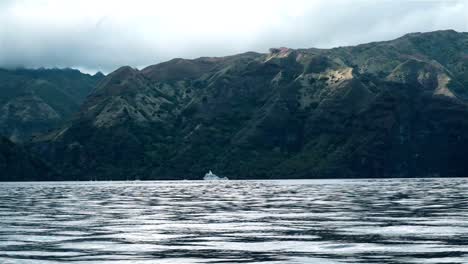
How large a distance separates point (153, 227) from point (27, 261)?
27.2 m

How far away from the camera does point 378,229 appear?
65.5 m

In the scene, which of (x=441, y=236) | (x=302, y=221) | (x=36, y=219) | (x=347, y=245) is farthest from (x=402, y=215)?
(x=36, y=219)

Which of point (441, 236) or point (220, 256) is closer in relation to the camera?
point (220, 256)

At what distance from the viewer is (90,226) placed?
7319 centimetres

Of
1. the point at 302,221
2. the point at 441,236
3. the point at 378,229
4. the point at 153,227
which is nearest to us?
the point at 441,236

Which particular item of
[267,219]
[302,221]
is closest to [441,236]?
[302,221]

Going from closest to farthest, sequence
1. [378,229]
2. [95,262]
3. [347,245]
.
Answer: [95,262], [347,245], [378,229]

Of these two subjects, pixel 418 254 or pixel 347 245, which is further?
pixel 347 245

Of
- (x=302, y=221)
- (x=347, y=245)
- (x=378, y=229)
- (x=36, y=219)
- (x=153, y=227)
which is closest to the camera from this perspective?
(x=347, y=245)

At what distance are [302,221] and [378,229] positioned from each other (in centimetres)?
1244

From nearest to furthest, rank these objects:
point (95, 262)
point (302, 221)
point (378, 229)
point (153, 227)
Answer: point (95, 262) → point (378, 229) → point (153, 227) → point (302, 221)

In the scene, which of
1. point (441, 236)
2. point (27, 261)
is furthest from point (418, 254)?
point (27, 261)

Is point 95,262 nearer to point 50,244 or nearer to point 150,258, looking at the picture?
Answer: point 150,258

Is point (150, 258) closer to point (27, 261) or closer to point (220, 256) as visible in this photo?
point (220, 256)
